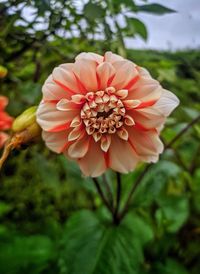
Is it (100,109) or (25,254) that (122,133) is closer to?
(100,109)

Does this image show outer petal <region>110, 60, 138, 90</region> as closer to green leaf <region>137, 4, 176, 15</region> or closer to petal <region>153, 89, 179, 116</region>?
petal <region>153, 89, 179, 116</region>

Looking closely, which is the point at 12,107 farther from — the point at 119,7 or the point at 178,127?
the point at 178,127

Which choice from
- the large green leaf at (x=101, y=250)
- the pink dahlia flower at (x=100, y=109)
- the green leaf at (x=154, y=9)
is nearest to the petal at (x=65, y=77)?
the pink dahlia flower at (x=100, y=109)

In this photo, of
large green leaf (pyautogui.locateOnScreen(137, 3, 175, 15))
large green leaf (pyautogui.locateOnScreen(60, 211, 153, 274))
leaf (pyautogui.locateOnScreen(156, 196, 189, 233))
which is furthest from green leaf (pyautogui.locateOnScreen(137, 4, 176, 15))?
leaf (pyautogui.locateOnScreen(156, 196, 189, 233))

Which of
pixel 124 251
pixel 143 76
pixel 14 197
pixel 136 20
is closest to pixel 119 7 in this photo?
pixel 136 20

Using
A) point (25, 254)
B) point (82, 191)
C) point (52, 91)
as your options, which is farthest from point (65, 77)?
point (82, 191)

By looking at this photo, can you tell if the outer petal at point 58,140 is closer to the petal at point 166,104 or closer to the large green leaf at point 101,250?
the petal at point 166,104
